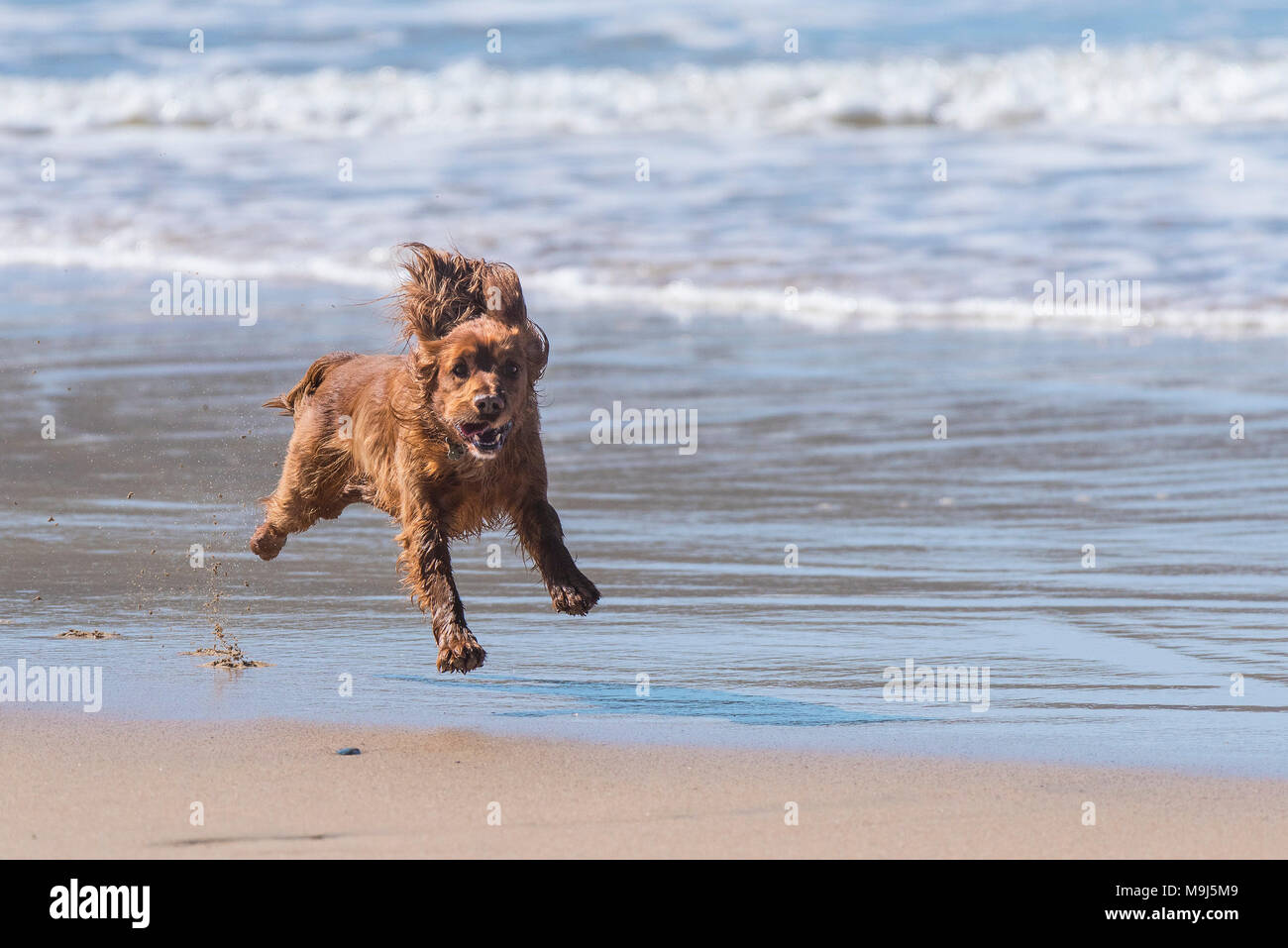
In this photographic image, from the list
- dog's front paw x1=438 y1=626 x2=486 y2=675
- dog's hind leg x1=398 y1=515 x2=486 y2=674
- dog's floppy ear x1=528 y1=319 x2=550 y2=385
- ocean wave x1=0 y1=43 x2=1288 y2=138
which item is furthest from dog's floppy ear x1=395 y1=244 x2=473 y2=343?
ocean wave x1=0 y1=43 x2=1288 y2=138

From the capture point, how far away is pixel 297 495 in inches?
225

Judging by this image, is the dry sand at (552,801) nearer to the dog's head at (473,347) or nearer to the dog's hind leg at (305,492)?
the dog's head at (473,347)

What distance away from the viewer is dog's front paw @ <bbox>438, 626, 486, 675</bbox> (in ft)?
15.0

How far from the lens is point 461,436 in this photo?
15.8 feet

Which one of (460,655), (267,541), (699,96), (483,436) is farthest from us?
(699,96)

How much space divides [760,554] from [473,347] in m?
1.86

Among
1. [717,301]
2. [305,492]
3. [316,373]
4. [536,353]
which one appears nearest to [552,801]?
[536,353]

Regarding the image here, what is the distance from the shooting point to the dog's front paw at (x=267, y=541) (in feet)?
19.2

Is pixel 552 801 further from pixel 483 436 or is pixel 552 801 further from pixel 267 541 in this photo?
pixel 267 541

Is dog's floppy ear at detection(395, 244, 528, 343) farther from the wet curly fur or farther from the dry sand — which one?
the dry sand

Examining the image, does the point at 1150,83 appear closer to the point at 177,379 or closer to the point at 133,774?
the point at 177,379
